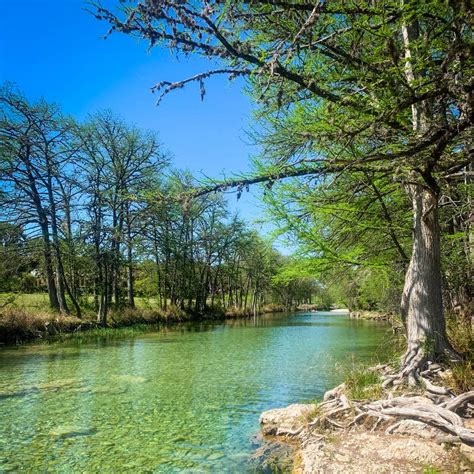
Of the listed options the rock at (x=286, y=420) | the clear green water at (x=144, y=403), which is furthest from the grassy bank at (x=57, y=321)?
the rock at (x=286, y=420)

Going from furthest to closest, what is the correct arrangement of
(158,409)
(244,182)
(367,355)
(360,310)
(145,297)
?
(360,310) → (145,297) → (367,355) → (158,409) → (244,182)

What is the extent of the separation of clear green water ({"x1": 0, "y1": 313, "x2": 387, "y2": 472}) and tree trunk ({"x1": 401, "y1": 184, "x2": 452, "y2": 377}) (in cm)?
297

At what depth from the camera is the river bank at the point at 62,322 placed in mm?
19422

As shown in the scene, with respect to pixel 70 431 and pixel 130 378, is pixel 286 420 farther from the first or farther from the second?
pixel 130 378

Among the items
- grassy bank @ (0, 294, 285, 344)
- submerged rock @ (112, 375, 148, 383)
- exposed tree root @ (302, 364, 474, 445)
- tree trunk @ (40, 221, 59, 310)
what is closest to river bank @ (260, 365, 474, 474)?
exposed tree root @ (302, 364, 474, 445)

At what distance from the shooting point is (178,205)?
21.2 feet

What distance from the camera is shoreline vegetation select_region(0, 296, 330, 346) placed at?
19.5 metres

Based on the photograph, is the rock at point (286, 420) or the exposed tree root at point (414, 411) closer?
the exposed tree root at point (414, 411)

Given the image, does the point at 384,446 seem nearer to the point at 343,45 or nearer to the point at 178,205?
the point at 178,205

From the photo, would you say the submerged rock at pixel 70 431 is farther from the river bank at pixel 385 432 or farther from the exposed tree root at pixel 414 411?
the exposed tree root at pixel 414 411

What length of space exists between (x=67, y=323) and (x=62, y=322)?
46cm

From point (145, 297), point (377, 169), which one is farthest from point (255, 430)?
point (145, 297)

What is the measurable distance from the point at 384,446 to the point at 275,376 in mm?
7238

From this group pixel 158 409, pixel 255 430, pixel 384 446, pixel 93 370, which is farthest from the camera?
pixel 93 370
